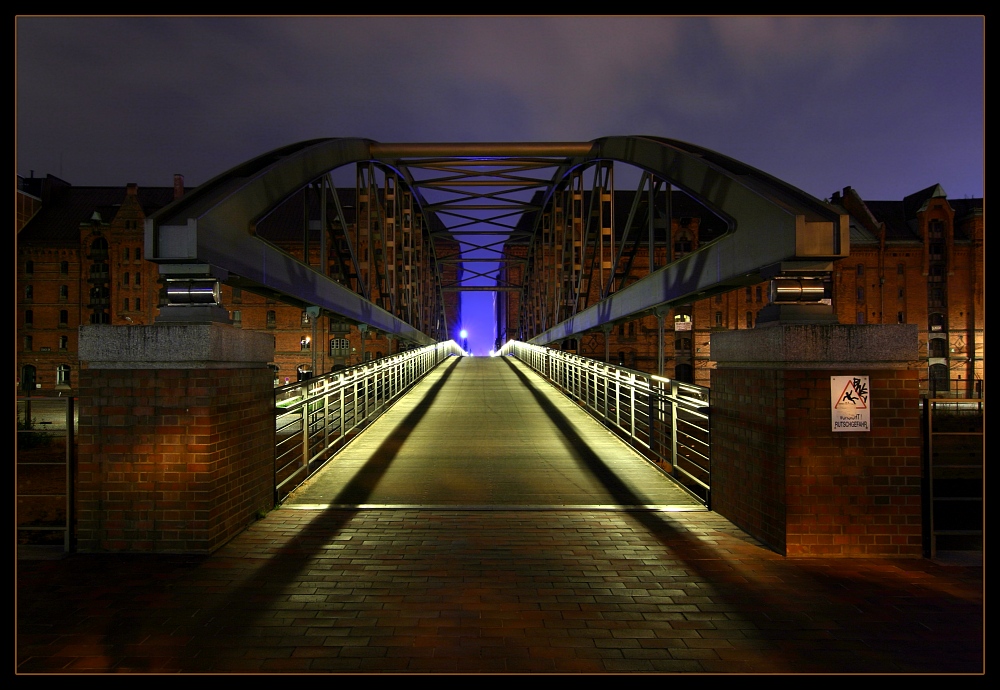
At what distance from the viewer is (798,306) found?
5180 millimetres

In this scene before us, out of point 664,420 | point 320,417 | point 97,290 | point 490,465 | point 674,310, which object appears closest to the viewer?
point 490,465

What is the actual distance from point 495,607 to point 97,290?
2210 inches

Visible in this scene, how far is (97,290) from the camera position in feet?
161

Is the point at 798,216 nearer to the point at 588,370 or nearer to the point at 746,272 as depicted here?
the point at 746,272

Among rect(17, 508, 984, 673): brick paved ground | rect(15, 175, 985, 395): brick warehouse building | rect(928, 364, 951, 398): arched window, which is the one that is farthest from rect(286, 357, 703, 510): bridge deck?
rect(928, 364, 951, 398): arched window

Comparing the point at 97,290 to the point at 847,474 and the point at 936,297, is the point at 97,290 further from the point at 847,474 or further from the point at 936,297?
the point at 936,297

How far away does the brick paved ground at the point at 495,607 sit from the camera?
3.30 metres

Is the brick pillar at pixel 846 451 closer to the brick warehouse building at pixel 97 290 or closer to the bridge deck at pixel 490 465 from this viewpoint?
the bridge deck at pixel 490 465

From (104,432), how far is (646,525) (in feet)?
15.6

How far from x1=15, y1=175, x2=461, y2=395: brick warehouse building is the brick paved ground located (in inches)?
1648

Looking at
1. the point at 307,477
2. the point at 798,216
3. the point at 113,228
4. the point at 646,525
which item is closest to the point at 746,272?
the point at 798,216

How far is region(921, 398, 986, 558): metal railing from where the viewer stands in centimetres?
491

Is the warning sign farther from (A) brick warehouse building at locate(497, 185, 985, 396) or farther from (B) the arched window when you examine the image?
(B) the arched window

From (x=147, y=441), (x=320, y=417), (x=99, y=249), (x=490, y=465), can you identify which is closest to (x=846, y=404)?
(x=490, y=465)
